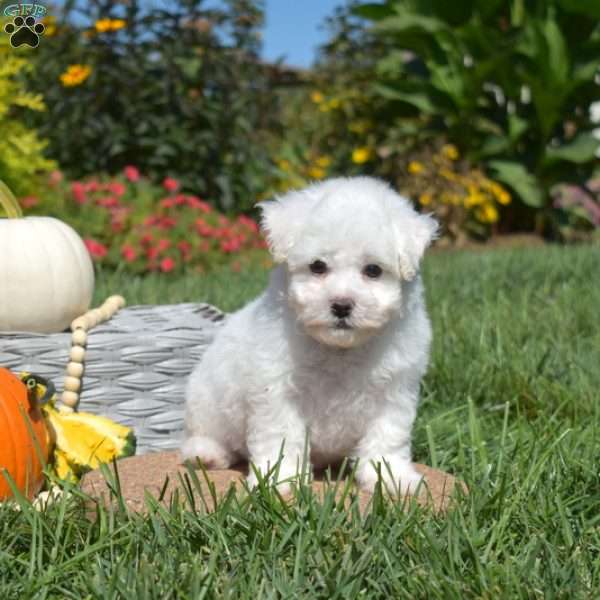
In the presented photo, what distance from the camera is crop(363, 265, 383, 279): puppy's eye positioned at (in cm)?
283

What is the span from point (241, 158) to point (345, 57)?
365 cm

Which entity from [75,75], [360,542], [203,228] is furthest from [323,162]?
[360,542]

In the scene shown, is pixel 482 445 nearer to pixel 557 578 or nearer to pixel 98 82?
pixel 557 578

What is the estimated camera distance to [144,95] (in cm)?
866

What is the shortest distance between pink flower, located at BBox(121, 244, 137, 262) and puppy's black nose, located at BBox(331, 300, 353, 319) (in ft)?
16.5

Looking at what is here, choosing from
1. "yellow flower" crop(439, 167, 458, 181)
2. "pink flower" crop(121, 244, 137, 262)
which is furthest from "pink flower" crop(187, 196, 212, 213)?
"yellow flower" crop(439, 167, 458, 181)

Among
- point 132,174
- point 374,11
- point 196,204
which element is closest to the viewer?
point 132,174

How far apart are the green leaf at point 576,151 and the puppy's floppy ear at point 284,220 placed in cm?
766

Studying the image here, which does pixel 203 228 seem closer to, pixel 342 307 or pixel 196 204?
pixel 196 204

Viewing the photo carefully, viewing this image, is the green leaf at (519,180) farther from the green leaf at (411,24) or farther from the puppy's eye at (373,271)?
the puppy's eye at (373,271)

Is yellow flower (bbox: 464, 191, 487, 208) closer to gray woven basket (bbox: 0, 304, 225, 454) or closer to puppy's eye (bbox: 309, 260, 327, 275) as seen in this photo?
gray woven basket (bbox: 0, 304, 225, 454)

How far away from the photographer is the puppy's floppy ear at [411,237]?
285 cm

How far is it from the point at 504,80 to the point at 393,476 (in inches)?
300

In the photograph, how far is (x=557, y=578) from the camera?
2.28 meters
